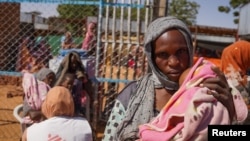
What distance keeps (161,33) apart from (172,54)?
114 mm

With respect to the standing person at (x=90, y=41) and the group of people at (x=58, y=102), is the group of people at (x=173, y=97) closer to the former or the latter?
the group of people at (x=58, y=102)

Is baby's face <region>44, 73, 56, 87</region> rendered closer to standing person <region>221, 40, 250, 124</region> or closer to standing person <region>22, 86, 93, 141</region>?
standing person <region>22, 86, 93, 141</region>

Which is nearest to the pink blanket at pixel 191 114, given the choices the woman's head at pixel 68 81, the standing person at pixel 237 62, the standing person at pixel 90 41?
the standing person at pixel 237 62

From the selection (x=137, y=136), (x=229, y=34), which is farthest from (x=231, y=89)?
(x=229, y=34)

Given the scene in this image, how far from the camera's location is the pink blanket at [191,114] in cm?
145

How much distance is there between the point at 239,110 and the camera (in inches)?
61.8

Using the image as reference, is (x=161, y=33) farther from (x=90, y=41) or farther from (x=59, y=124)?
(x=90, y=41)

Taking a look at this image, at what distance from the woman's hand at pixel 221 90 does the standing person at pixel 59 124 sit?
1826 mm

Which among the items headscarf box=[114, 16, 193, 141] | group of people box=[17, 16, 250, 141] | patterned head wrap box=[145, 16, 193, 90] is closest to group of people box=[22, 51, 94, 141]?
group of people box=[17, 16, 250, 141]

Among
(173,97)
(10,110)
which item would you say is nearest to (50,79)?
(173,97)

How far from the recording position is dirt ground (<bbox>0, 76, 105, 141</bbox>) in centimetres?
686

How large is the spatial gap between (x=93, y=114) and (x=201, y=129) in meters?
4.37

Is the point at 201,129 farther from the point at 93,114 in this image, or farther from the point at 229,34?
the point at 229,34

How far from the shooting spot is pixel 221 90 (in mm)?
1518
